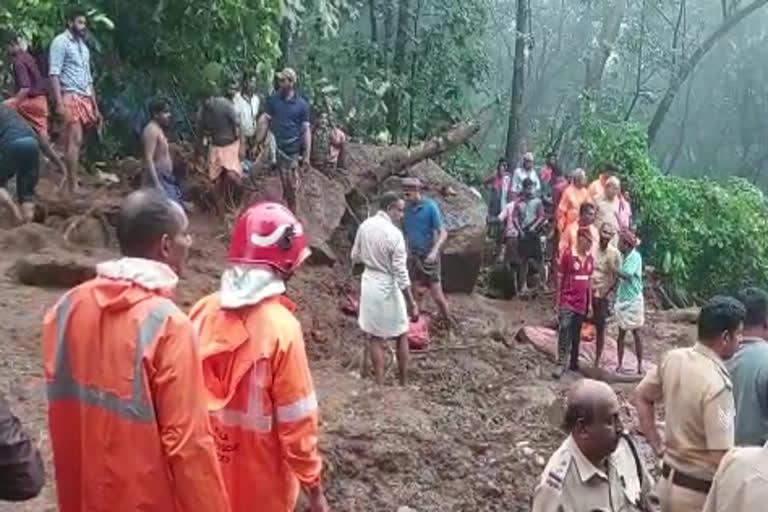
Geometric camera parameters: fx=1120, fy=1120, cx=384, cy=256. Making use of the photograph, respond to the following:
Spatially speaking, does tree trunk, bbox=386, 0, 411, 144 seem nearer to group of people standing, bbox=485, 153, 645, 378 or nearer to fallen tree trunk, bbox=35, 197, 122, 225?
group of people standing, bbox=485, 153, 645, 378

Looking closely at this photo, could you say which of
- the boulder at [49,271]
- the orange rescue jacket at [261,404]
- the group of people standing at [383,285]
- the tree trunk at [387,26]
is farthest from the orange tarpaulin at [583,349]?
the tree trunk at [387,26]

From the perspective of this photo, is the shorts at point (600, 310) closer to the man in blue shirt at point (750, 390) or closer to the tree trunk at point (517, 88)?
the man in blue shirt at point (750, 390)

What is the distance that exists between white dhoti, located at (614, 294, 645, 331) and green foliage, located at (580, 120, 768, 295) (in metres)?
6.03

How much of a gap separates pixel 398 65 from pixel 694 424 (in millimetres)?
15124

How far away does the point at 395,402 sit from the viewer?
8320mm

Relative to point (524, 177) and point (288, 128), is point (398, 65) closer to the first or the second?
→ point (524, 177)

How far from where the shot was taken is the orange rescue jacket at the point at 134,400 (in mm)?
2943

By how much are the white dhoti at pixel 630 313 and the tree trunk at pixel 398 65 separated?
313 inches

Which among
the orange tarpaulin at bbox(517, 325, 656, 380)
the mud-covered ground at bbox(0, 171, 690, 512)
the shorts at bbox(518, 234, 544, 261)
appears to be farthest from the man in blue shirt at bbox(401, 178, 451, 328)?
the shorts at bbox(518, 234, 544, 261)

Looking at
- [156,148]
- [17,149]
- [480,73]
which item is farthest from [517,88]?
[17,149]

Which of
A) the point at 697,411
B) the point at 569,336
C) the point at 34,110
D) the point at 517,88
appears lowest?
the point at 569,336

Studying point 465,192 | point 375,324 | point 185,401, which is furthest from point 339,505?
point 465,192

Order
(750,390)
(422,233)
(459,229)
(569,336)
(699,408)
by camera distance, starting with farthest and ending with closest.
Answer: (459,229)
(422,233)
(569,336)
(750,390)
(699,408)

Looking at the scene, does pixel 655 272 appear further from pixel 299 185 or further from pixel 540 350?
pixel 299 185
